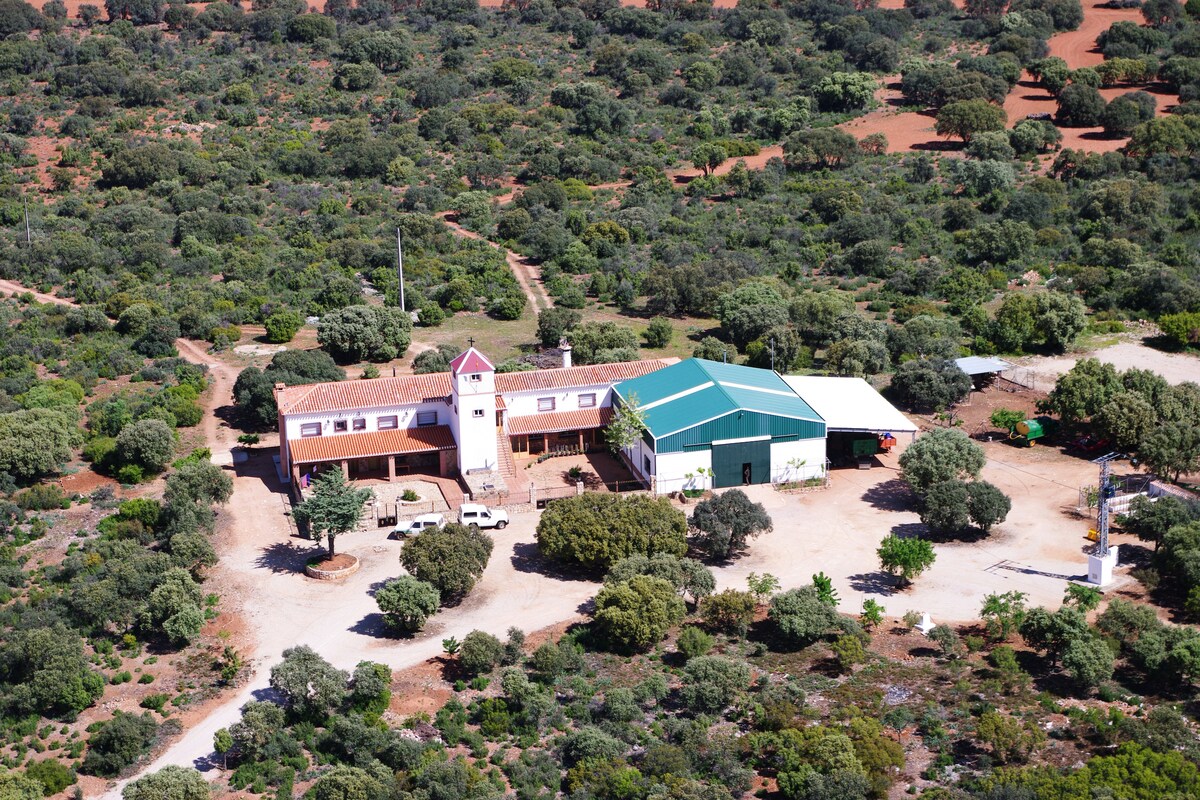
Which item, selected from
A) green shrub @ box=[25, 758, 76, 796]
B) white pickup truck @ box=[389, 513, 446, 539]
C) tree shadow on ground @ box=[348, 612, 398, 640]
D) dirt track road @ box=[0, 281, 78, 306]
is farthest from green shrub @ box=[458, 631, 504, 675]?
dirt track road @ box=[0, 281, 78, 306]

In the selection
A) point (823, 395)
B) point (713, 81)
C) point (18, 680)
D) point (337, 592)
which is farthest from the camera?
point (713, 81)

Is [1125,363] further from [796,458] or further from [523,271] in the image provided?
[523,271]

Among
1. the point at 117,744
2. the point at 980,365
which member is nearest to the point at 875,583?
the point at 980,365

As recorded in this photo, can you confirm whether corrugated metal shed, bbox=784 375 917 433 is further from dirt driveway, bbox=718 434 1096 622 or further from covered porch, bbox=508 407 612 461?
covered porch, bbox=508 407 612 461

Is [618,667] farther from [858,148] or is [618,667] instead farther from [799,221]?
[858,148]

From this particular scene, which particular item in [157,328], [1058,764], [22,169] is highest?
[22,169]

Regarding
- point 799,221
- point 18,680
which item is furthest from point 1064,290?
point 18,680
